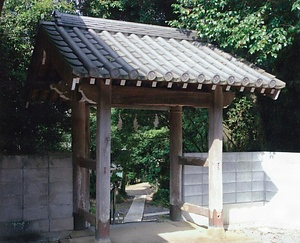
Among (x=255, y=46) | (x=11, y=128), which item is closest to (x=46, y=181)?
(x=11, y=128)

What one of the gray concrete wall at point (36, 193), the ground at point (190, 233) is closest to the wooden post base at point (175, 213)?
the ground at point (190, 233)

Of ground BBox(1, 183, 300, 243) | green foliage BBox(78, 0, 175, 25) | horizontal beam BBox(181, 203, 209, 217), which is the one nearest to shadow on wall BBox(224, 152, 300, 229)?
ground BBox(1, 183, 300, 243)

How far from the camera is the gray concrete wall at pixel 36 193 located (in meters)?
6.54

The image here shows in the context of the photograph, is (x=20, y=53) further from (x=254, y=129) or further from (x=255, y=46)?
(x=254, y=129)

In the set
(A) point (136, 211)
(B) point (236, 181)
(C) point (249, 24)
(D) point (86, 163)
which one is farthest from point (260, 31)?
(A) point (136, 211)

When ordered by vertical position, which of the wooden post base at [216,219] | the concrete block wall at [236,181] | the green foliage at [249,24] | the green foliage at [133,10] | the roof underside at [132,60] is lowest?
the wooden post base at [216,219]

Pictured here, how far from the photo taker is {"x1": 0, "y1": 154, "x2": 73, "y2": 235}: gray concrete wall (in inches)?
257

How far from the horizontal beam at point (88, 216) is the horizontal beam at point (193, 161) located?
2.38 m

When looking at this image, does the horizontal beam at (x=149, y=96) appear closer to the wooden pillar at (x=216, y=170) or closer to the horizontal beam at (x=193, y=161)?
the wooden pillar at (x=216, y=170)

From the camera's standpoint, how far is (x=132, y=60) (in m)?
6.10

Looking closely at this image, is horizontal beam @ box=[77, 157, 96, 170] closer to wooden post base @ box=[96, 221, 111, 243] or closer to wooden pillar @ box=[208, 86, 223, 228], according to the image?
wooden post base @ box=[96, 221, 111, 243]

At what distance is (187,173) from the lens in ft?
26.0

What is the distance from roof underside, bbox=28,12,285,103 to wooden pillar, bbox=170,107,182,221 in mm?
1389

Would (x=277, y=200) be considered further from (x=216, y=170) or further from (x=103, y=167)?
(x=103, y=167)
